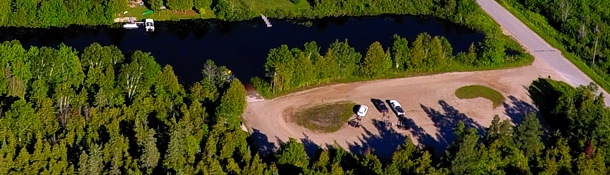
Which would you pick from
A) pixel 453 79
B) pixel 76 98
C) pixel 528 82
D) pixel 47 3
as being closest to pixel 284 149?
pixel 76 98

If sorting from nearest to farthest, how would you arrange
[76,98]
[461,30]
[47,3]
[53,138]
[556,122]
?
[53,138] → [76,98] → [556,122] → [47,3] → [461,30]

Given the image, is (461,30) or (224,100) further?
(461,30)

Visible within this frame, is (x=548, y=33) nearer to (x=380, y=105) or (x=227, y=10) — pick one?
(x=380, y=105)

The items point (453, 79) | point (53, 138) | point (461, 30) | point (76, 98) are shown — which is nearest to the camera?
Result: point (53, 138)

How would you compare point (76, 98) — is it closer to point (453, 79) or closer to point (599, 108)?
point (453, 79)

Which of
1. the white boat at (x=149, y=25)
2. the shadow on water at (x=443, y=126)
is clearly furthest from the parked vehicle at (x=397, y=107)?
the white boat at (x=149, y=25)

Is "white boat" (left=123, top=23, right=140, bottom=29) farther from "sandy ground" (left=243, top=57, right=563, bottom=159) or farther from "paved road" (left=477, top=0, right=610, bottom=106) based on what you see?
"paved road" (left=477, top=0, right=610, bottom=106)
